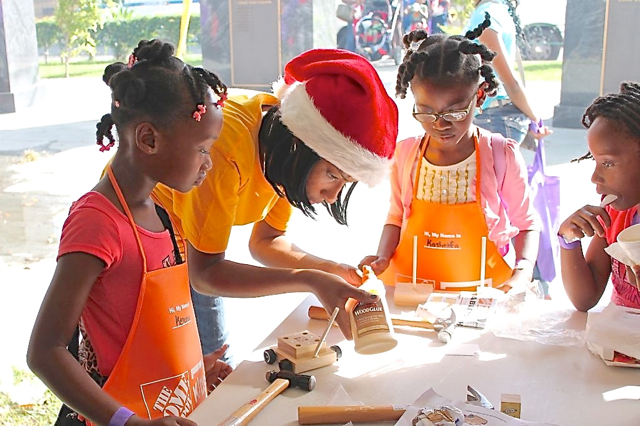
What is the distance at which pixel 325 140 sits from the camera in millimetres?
1611

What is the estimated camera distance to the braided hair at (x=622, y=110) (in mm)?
1756

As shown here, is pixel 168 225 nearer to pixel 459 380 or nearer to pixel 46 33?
pixel 459 380

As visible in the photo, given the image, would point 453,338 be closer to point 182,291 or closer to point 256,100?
point 182,291

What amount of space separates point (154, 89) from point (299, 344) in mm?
609

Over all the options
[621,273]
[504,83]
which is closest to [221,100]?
[621,273]

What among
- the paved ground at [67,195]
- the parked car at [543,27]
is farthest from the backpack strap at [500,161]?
the parked car at [543,27]

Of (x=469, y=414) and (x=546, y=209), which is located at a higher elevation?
(x=469, y=414)

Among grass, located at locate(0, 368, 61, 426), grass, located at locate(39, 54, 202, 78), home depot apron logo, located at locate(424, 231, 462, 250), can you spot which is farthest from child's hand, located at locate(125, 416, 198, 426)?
grass, located at locate(39, 54, 202, 78)

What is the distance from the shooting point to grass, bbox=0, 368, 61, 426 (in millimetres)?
2756

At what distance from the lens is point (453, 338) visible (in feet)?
5.49

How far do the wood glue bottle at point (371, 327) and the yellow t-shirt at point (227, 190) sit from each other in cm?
36

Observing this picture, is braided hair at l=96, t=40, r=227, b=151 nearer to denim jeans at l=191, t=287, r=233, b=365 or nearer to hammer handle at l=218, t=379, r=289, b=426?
hammer handle at l=218, t=379, r=289, b=426

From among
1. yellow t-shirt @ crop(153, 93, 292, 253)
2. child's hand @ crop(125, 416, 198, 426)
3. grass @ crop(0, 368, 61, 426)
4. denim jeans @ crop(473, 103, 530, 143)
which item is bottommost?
grass @ crop(0, 368, 61, 426)

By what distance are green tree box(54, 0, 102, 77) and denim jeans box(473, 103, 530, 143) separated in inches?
88.9
